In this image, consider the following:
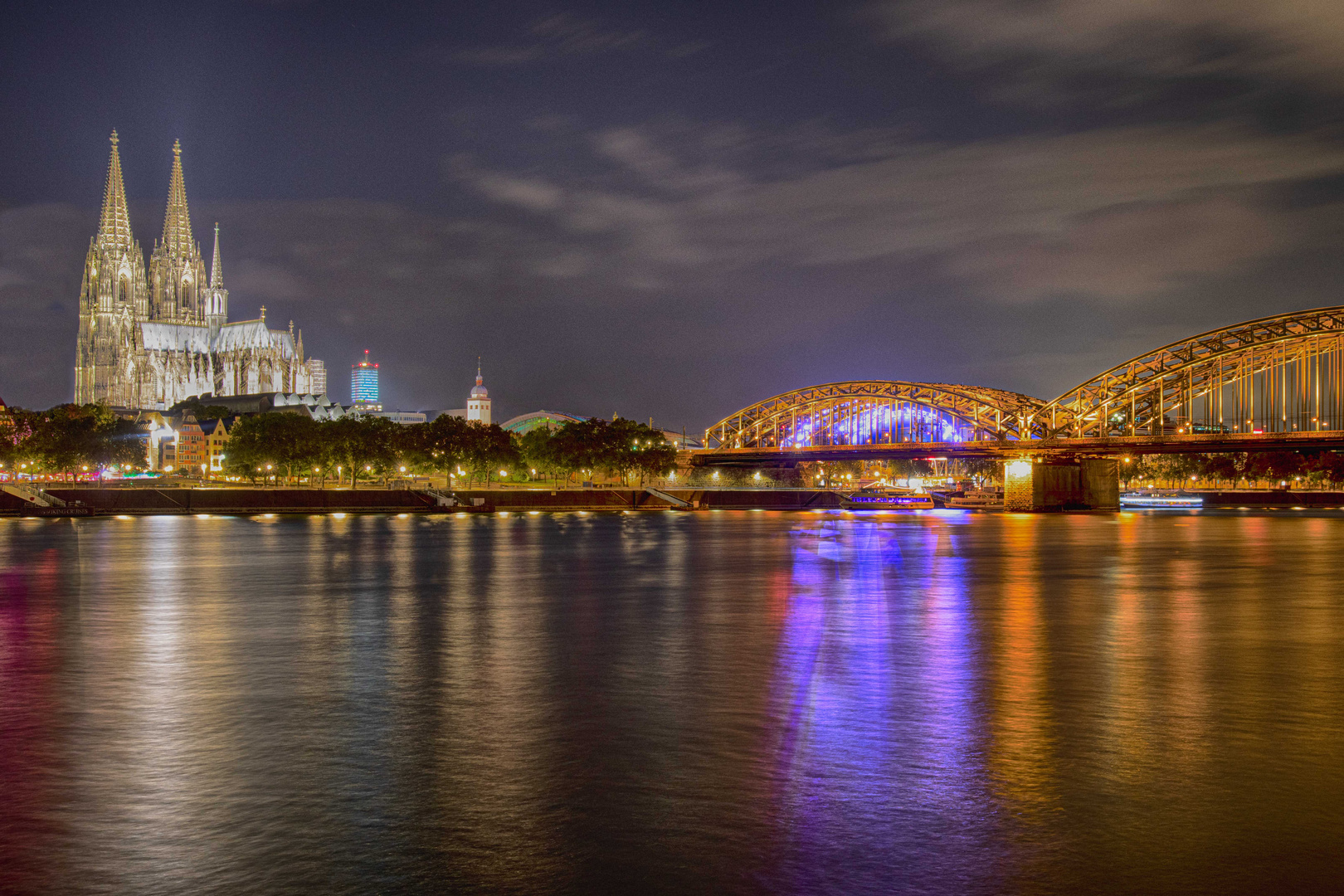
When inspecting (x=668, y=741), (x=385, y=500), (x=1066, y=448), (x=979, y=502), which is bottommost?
(x=979, y=502)

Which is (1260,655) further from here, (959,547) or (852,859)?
(959,547)

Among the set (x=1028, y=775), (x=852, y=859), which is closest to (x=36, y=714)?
(x=852, y=859)

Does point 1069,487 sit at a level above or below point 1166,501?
above

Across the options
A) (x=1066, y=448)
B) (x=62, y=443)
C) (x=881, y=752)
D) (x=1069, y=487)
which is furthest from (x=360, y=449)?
(x=881, y=752)

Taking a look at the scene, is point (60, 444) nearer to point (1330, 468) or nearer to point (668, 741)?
point (668, 741)

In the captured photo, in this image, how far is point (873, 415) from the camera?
152 metres

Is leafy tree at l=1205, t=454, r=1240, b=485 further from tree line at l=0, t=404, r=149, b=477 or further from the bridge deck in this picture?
tree line at l=0, t=404, r=149, b=477

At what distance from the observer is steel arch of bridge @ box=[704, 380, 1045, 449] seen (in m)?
134

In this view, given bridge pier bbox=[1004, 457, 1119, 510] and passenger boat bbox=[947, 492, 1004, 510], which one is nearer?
bridge pier bbox=[1004, 457, 1119, 510]

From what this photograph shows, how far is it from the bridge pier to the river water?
7960cm

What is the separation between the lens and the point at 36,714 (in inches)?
573

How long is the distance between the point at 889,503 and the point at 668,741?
112m

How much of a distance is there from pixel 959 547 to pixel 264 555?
31.6 m

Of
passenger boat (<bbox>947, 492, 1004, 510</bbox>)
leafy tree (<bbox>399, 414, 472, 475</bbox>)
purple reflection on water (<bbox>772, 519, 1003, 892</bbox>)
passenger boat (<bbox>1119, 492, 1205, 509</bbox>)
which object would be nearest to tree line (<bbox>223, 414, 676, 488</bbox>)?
leafy tree (<bbox>399, 414, 472, 475</bbox>)
